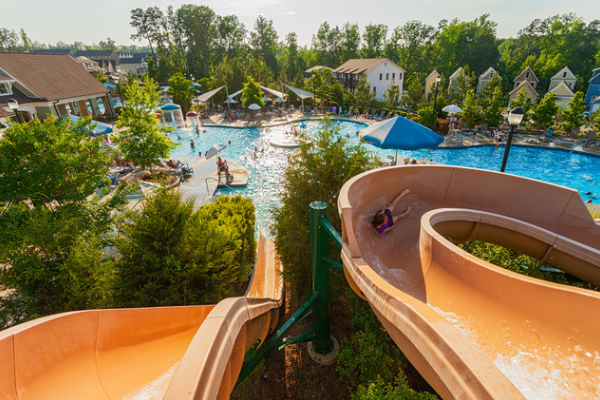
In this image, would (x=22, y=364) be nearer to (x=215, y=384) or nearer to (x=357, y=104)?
(x=215, y=384)

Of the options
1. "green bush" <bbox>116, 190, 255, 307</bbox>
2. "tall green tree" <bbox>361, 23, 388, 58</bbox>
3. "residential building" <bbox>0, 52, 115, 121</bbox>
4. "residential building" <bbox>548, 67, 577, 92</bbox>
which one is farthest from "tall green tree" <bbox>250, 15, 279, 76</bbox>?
"green bush" <bbox>116, 190, 255, 307</bbox>

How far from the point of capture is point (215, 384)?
2.13m

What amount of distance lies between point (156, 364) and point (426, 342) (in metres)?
2.75

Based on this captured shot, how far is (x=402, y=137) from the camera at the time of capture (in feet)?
42.5

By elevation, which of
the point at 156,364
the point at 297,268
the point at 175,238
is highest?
the point at 156,364

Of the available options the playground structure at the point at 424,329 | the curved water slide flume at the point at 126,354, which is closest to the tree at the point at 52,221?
the curved water slide flume at the point at 126,354

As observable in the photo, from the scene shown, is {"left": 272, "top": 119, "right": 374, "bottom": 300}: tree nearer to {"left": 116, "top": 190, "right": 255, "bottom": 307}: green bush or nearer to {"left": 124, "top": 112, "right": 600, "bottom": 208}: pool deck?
{"left": 116, "top": 190, "right": 255, "bottom": 307}: green bush

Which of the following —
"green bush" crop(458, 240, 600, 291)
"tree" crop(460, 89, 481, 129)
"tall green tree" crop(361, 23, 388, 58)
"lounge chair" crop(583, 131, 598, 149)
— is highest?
"tall green tree" crop(361, 23, 388, 58)

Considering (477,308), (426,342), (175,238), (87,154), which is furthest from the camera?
(87,154)

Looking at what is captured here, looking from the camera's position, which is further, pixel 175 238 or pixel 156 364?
pixel 175 238

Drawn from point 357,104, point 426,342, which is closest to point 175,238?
point 426,342

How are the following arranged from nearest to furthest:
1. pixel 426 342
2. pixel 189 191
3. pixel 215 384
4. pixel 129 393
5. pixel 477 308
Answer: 1. pixel 215 384
2. pixel 426 342
3. pixel 129 393
4. pixel 477 308
5. pixel 189 191

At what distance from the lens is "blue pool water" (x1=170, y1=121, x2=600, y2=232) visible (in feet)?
58.1

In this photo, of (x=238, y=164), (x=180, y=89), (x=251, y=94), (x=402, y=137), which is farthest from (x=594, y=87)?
(x=180, y=89)
